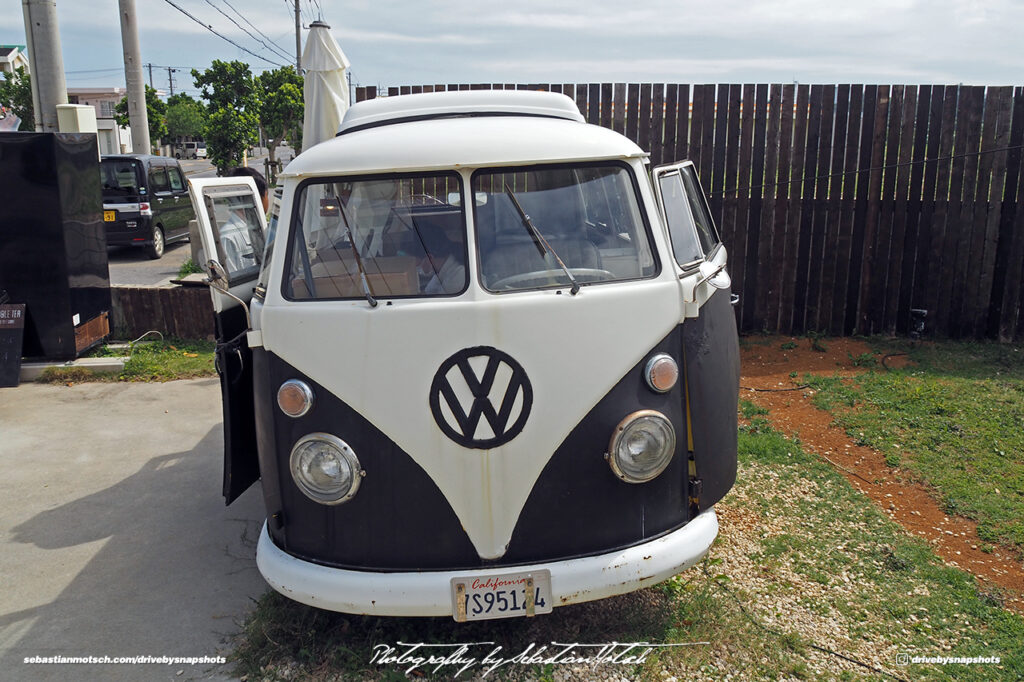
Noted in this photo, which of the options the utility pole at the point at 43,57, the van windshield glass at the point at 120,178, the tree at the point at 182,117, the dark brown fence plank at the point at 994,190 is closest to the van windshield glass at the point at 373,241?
the dark brown fence plank at the point at 994,190

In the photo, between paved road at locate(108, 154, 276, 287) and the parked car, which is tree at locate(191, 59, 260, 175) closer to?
paved road at locate(108, 154, 276, 287)

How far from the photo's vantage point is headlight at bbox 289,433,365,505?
3289 mm

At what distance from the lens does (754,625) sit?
3.74 meters

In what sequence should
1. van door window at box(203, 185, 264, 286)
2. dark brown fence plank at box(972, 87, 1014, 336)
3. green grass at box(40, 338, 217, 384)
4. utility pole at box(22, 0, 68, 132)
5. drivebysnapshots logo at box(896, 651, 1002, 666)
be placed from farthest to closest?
utility pole at box(22, 0, 68, 132) < dark brown fence plank at box(972, 87, 1014, 336) < green grass at box(40, 338, 217, 384) < van door window at box(203, 185, 264, 286) < drivebysnapshots logo at box(896, 651, 1002, 666)

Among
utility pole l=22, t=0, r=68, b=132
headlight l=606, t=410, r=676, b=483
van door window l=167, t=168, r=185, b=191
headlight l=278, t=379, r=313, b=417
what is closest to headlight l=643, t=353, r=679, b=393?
headlight l=606, t=410, r=676, b=483

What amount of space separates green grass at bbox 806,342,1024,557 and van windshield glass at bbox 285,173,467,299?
3.41 meters

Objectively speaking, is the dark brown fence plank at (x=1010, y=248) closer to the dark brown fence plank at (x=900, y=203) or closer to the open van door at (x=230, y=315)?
the dark brown fence plank at (x=900, y=203)

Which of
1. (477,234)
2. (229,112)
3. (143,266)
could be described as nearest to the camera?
(477,234)

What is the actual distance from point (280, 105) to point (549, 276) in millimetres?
34290

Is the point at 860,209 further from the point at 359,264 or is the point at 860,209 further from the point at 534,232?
the point at 359,264

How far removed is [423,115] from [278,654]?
2.81m

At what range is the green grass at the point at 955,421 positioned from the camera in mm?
4941

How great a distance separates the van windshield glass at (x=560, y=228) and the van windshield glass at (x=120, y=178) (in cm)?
1301
